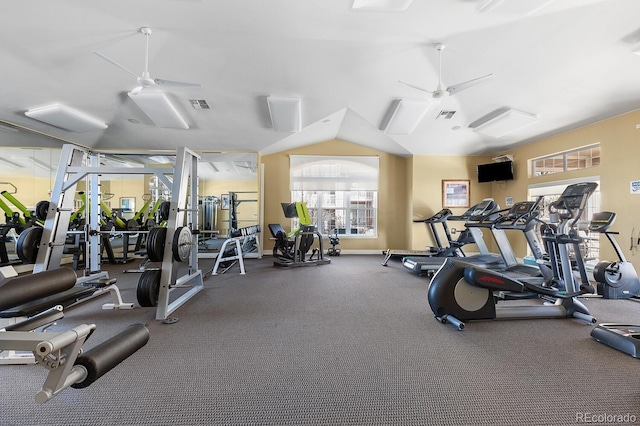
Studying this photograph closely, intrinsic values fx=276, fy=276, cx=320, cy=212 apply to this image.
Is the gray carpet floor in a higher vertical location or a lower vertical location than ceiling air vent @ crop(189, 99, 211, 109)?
lower

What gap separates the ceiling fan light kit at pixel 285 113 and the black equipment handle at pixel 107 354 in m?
4.31

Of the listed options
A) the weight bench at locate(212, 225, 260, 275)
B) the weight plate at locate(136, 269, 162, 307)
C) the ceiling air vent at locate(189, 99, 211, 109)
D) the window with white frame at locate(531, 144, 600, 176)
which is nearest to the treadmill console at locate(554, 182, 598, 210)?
the window with white frame at locate(531, 144, 600, 176)

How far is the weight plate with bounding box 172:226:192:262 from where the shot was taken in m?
2.93

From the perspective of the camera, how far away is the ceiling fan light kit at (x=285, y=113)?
15.3ft

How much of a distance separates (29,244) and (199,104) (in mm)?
3097

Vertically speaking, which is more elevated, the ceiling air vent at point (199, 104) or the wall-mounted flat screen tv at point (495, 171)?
the ceiling air vent at point (199, 104)

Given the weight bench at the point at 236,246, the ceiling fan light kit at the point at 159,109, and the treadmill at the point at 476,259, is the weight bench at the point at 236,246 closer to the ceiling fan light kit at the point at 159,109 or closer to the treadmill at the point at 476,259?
the ceiling fan light kit at the point at 159,109

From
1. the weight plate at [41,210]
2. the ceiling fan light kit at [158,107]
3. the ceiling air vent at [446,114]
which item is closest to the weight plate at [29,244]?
the weight plate at [41,210]

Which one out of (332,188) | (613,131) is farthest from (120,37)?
(613,131)

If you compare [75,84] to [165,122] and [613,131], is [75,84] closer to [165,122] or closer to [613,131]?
[165,122]

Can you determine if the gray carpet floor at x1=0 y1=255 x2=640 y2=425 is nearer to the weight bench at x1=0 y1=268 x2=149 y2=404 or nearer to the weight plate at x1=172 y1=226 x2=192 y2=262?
the weight plate at x1=172 y1=226 x2=192 y2=262

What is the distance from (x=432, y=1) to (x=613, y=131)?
156 inches

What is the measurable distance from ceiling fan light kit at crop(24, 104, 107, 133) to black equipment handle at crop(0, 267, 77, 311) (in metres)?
4.64

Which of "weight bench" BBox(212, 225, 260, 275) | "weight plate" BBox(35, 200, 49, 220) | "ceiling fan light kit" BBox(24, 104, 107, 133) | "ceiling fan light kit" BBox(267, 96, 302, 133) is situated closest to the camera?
"weight plate" BBox(35, 200, 49, 220)
